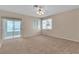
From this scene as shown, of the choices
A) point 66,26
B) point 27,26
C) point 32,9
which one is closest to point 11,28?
point 27,26

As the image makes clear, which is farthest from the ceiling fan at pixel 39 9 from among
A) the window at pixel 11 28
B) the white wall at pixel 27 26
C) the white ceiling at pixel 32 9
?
the window at pixel 11 28

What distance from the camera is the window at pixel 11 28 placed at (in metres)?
1.75

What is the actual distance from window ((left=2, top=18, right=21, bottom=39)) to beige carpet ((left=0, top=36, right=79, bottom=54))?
0.39ft

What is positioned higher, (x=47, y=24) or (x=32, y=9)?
(x=32, y=9)

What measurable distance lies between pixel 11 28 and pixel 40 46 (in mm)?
677

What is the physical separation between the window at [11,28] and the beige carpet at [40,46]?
0.39 feet

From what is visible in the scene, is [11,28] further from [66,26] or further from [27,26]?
[66,26]

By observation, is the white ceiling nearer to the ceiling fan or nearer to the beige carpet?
the ceiling fan

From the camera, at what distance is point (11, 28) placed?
1806 millimetres

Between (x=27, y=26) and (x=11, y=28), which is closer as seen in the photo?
(x=11, y=28)

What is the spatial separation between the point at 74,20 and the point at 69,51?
630 mm
